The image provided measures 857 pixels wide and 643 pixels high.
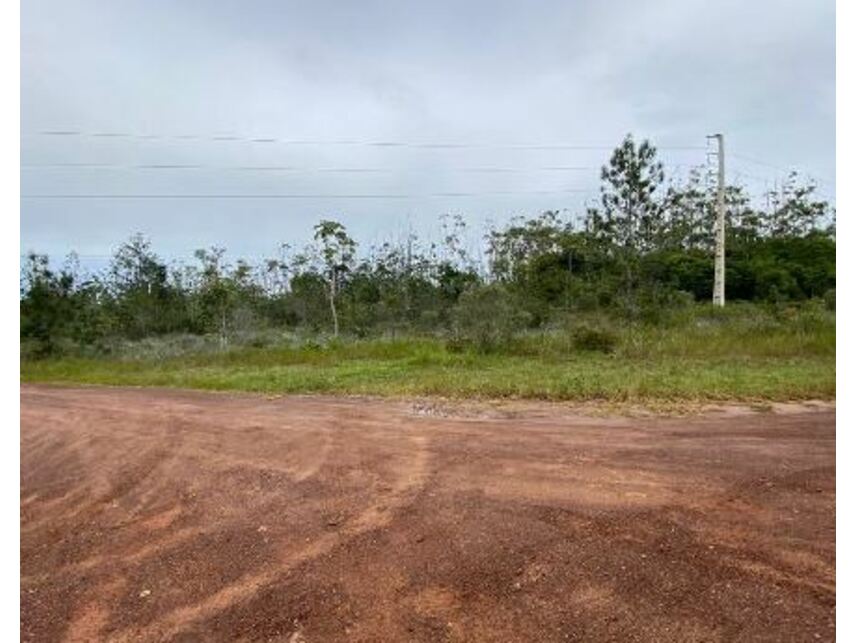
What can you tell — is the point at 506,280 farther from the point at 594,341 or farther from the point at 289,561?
the point at 289,561

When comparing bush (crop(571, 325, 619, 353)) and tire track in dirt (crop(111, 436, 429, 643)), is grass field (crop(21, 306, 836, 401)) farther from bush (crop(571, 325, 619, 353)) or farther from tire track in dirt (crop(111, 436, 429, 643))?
tire track in dirt (crop(111, 436, 429, 643))

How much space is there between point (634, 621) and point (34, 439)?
6.87m

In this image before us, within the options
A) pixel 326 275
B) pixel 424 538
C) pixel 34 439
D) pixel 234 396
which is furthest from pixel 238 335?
pixel 424 538

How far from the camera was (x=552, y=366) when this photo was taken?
12.4 meters

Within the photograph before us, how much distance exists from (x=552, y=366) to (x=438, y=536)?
9110mm

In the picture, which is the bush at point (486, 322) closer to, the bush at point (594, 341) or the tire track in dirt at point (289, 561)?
the bush at point (594, 341)

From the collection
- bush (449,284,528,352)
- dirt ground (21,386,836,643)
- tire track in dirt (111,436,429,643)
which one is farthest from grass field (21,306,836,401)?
tire track in dirt (111,436,429,643)

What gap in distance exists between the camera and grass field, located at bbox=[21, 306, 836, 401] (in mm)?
9195

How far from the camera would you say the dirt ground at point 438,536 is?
9.02 feet

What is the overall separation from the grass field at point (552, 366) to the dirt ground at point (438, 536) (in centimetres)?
279

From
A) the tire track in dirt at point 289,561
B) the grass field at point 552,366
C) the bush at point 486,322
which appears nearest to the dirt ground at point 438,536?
the tire track in dirt at point 289,561

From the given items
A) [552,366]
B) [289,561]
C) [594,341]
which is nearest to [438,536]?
[289,561]

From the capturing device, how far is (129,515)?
4.34 meters

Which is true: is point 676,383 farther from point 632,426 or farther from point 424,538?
point 424,538
